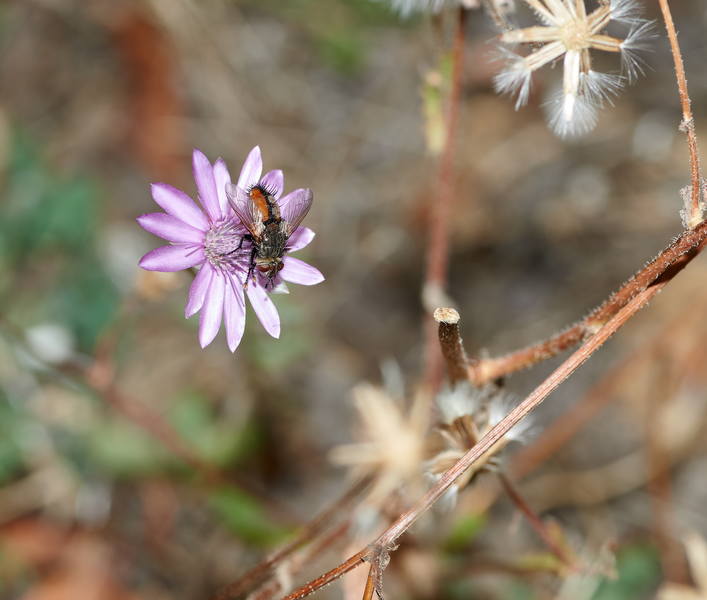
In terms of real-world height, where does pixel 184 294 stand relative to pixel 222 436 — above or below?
above

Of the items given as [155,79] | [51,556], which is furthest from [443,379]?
[155,79]

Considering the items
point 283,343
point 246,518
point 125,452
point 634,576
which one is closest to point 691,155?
point 634,576

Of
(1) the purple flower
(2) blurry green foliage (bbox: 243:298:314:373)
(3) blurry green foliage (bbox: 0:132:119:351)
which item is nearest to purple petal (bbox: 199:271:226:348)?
(1) the purple flower

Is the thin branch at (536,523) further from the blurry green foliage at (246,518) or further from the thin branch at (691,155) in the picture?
the blurry green foliage at (246,518)

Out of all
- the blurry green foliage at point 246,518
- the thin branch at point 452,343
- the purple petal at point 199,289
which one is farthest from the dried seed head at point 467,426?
the blurry green foliage at point 246,518

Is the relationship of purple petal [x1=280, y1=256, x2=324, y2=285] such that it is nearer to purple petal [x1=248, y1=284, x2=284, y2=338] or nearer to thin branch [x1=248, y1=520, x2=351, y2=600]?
purple petal [x1=248, y1=284, x2=284, y2=338]

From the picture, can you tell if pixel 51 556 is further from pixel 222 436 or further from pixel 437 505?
pixel 437 505

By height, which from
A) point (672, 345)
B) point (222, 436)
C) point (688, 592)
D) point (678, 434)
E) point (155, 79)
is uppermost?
point (155, 79)

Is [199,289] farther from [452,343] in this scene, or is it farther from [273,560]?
[273,560]
